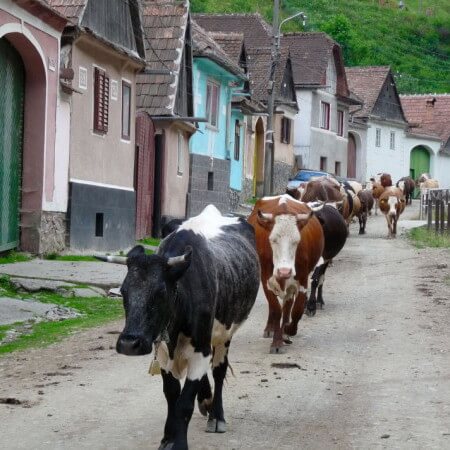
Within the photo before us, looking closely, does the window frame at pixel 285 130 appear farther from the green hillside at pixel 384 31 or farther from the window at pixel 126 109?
the green hillside at pixel 384 31

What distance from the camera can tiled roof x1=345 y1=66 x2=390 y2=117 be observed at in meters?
72.4

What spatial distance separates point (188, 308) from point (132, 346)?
2.56ft

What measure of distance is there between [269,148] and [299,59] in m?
23.1

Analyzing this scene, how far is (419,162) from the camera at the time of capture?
257ft

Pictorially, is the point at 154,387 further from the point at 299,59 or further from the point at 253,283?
the point at 299,59

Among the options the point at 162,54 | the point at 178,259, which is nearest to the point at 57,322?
the point at 178,259

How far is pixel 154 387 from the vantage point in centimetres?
1009

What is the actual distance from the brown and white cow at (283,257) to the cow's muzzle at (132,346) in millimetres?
5582

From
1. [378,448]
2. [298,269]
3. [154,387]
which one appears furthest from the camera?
[298,269]

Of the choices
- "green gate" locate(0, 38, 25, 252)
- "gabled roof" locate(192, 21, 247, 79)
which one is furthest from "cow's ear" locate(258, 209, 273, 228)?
"gabled roof" locate(192, 21, 247, 79)

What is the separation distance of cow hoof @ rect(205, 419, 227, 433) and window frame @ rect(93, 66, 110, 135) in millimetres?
16097

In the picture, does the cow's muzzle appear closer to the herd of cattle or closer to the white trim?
the herd of cattle

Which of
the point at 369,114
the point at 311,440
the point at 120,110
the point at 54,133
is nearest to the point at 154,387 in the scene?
the point at 311,440

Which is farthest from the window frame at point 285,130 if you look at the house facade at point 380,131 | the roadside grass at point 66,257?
the roadside grass at point 66,257
